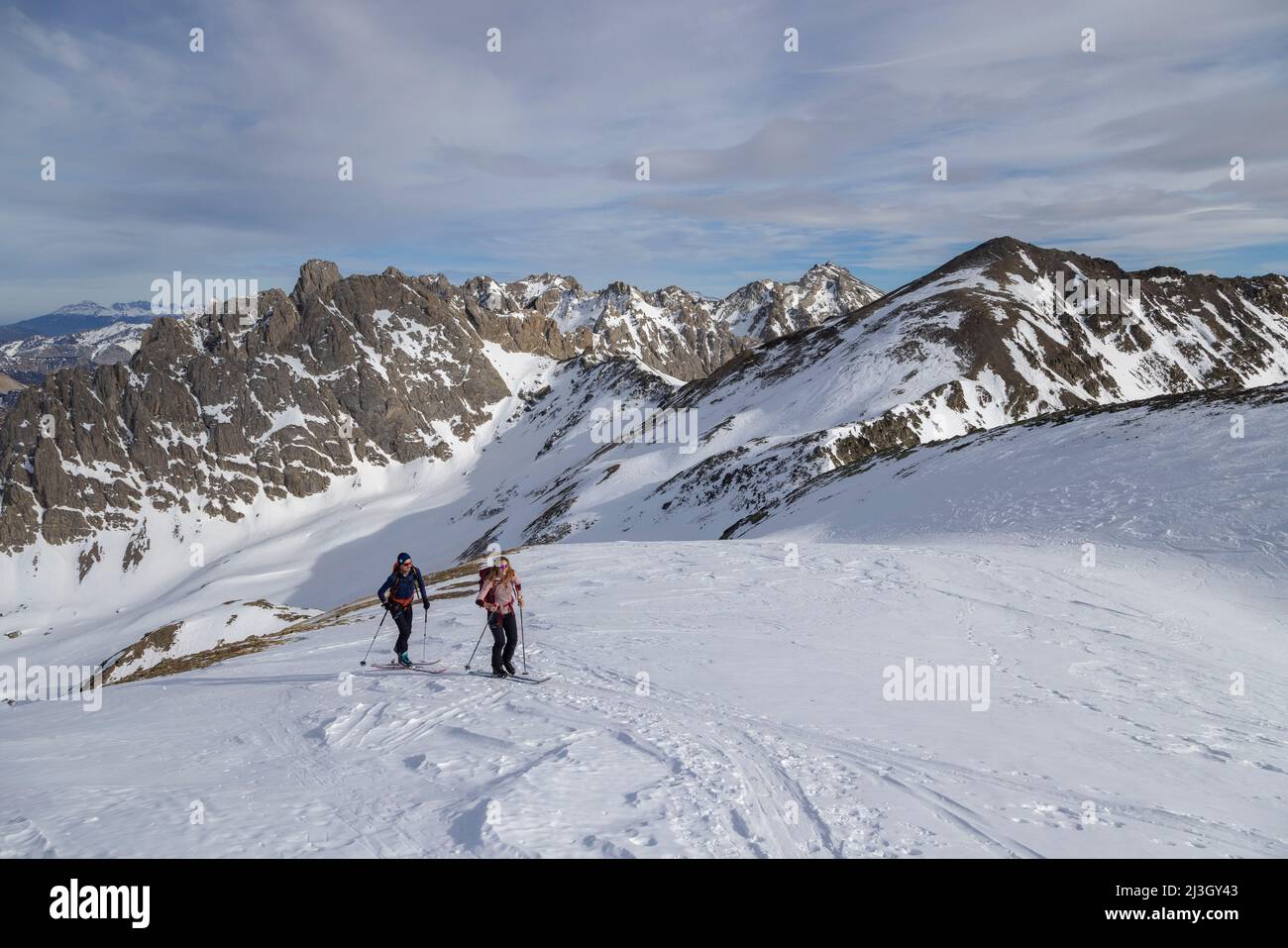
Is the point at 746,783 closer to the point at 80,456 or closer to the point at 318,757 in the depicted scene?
the point at 318,757

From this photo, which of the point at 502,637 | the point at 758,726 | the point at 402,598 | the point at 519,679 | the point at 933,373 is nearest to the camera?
the point at 758,726

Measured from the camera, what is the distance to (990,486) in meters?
33.7

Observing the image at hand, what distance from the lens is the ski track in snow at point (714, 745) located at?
718 cm

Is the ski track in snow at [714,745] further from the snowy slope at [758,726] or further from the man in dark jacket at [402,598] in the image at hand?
the man in dark jacket at [402,598]

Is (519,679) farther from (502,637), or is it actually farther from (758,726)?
(758,726)

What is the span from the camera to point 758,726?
1021cm

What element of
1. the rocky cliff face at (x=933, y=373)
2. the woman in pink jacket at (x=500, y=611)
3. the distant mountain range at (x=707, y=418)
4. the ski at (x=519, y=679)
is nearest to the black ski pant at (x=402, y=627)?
the ski at (x=519, y=679)

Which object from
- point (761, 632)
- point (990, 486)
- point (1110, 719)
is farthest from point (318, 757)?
point (990, 486)

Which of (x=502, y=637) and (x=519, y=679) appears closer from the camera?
(x=519, y=679)

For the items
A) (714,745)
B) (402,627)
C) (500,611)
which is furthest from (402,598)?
(714,745)

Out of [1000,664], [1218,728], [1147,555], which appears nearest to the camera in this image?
[1218,728]

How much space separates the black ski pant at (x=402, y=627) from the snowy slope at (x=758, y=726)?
0.72m

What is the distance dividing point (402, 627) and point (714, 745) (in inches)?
337
